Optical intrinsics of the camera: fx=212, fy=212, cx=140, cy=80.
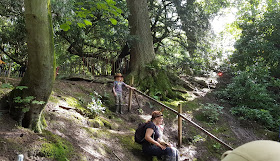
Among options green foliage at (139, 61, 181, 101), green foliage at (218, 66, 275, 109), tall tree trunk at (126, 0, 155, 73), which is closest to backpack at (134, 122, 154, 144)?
green foliage at (139, 61, 181, 101)

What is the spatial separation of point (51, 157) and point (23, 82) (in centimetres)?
144

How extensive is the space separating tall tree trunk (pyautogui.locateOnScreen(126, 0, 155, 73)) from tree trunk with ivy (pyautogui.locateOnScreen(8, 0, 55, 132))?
7.51 m

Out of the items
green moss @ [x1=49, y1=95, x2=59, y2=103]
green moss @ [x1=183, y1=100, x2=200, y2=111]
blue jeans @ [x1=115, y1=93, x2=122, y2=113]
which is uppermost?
green moss @ [x1=49, y1=95, x2=59, y2=103]

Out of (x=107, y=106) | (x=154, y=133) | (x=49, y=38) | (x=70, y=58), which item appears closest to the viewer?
(x=49, y=38)

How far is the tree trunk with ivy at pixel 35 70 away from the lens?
3331 millimetres

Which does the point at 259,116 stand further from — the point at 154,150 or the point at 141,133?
the point at 141,133

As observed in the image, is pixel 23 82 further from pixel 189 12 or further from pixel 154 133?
pixel 189 12

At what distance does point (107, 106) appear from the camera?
8.51 meters

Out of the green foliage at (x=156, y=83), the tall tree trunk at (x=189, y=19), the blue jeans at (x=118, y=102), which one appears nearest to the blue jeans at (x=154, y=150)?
the blue jeans at (x=118, y=102)

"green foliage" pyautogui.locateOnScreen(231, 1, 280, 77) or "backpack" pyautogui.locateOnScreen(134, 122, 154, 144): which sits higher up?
"green foliage" pyautogui.locateOnScreen(231, 1, 280, 77)

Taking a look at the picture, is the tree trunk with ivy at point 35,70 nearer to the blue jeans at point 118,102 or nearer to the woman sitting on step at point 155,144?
the woman sitting on step at point 155,144

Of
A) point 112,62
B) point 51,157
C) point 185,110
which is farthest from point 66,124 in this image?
point 112,62

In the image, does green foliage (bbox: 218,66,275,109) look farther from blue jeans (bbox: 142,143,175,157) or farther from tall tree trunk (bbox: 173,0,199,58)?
blue jeans (bbox: 142,143,175,157)

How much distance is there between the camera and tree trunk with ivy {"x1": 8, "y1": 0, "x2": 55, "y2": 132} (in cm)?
333
